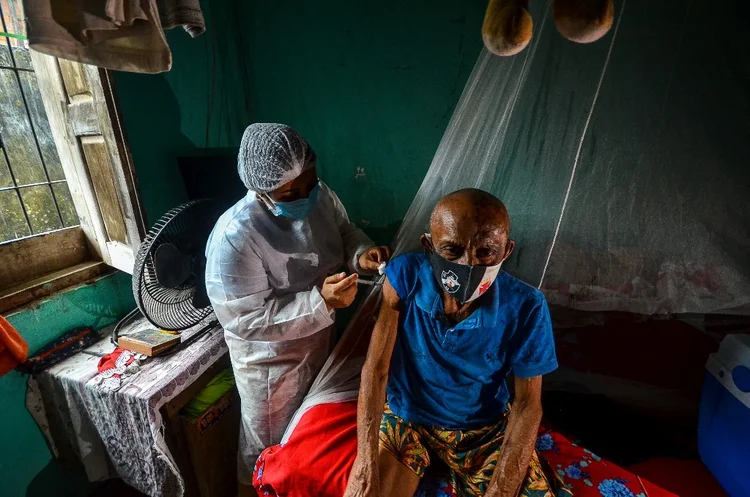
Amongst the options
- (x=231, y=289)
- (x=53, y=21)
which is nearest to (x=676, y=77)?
(x=231, y=289)

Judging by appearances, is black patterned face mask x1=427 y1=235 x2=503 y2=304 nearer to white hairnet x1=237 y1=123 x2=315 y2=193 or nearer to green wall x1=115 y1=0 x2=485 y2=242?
white hairnet x1=237 y1=123 x2=315 y2=193

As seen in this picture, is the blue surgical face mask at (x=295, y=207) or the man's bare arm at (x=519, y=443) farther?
the blue surgical face mask at (x=295, y=207)

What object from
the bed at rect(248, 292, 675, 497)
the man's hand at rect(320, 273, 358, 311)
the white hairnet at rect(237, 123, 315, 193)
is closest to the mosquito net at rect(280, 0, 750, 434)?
the bed at rect(248, 292, 675, 497)

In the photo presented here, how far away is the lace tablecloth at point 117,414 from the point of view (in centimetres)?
160

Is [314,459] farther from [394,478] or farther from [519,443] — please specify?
[519,443]

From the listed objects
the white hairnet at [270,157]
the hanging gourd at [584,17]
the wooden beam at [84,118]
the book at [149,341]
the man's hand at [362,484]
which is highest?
the hanging gourd at [584,17]

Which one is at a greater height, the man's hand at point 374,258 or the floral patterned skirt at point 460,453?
the man's hand at point 374,258

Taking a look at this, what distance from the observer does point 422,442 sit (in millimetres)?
1296

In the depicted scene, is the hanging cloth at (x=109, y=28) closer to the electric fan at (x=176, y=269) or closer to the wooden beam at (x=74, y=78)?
the electric fan at (x=176, y=269)

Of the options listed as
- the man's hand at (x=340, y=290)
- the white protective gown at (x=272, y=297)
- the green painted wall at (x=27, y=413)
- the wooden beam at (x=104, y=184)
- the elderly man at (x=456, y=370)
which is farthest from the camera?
the wooden beam at (x=104, y=184)

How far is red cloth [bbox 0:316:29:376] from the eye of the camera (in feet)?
4.60

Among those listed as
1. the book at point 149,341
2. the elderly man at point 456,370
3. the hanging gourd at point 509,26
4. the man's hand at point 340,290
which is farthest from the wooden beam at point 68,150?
the hanging gourd at point 509,26

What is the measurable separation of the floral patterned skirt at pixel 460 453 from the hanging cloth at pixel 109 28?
147 cm

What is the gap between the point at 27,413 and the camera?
5.70 feet
